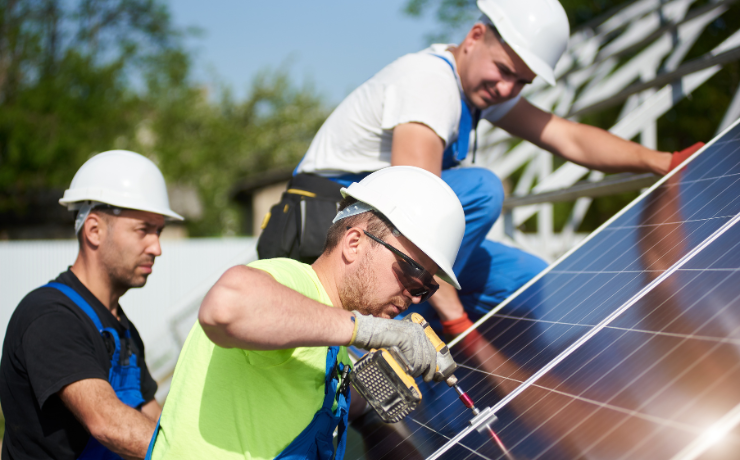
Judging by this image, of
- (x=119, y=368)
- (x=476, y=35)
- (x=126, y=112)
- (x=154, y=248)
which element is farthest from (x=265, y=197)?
(x=476, y=35)

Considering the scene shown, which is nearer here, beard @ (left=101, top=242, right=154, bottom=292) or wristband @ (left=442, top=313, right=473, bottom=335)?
wristband @ (left=442, top=313, right=473, bottom=335)

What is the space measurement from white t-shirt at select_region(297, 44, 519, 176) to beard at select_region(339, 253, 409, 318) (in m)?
0.98

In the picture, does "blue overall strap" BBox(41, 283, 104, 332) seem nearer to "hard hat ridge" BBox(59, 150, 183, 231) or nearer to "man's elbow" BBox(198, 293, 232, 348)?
"hard hat ridge" BBox(59, 150, 183, 231)

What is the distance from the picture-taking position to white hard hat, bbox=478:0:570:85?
2998 mm

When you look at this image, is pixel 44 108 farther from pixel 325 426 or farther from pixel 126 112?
pixel 325 426

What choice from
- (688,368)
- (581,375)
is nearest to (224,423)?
(581,375)

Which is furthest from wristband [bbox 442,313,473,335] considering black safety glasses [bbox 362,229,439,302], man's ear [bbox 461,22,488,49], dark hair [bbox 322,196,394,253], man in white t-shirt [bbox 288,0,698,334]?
man's ear [bbox 461,22,488,49]

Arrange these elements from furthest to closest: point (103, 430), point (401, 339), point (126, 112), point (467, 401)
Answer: point (126, 112)
point (103, 430)
point (467, 401)
point (401, 339)

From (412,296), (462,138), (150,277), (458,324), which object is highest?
(462,138)

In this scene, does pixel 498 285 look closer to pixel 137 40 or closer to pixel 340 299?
pixel 340 299

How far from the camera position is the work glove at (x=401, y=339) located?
70.0 inches

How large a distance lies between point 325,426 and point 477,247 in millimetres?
1587

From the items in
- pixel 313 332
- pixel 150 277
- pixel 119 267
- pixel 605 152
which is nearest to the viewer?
pixel 313 332

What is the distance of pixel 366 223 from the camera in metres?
2.06
